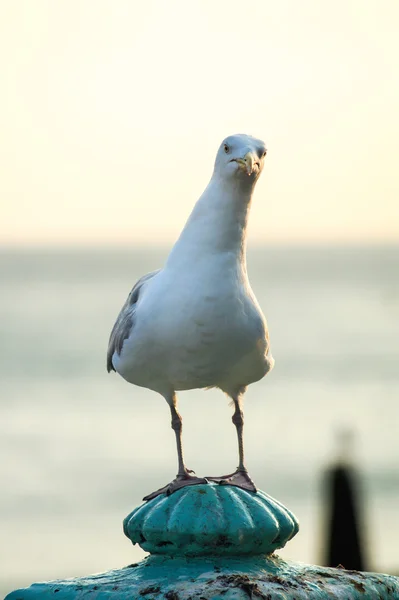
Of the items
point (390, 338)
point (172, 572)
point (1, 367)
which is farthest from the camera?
point (390, 338)

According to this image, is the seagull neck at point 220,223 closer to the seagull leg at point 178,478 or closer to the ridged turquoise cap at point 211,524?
the seagull leg at point 178,478

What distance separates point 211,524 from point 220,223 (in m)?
1.21

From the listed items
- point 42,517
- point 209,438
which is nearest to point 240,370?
point 42,517

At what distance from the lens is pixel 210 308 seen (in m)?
4.56

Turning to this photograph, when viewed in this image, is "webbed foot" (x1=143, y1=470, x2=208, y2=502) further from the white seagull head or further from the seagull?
the white seagull head

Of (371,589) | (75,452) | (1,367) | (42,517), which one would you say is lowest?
(371,589)

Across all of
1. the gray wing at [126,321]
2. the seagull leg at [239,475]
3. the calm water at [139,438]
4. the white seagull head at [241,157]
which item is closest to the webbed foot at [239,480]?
the seagull leg at [239,475]

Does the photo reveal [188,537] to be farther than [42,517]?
No

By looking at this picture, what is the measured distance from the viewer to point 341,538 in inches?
509

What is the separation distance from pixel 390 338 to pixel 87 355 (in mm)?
18367

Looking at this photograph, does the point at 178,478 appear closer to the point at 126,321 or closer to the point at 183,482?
the point at 183,482

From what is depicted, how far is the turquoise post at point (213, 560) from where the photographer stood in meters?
3.83

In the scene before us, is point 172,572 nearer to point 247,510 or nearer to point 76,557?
point 247,510

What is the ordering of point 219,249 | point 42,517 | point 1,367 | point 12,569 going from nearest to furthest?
point 219,249 < point 12,569 < point 42,517 < point 1,367
